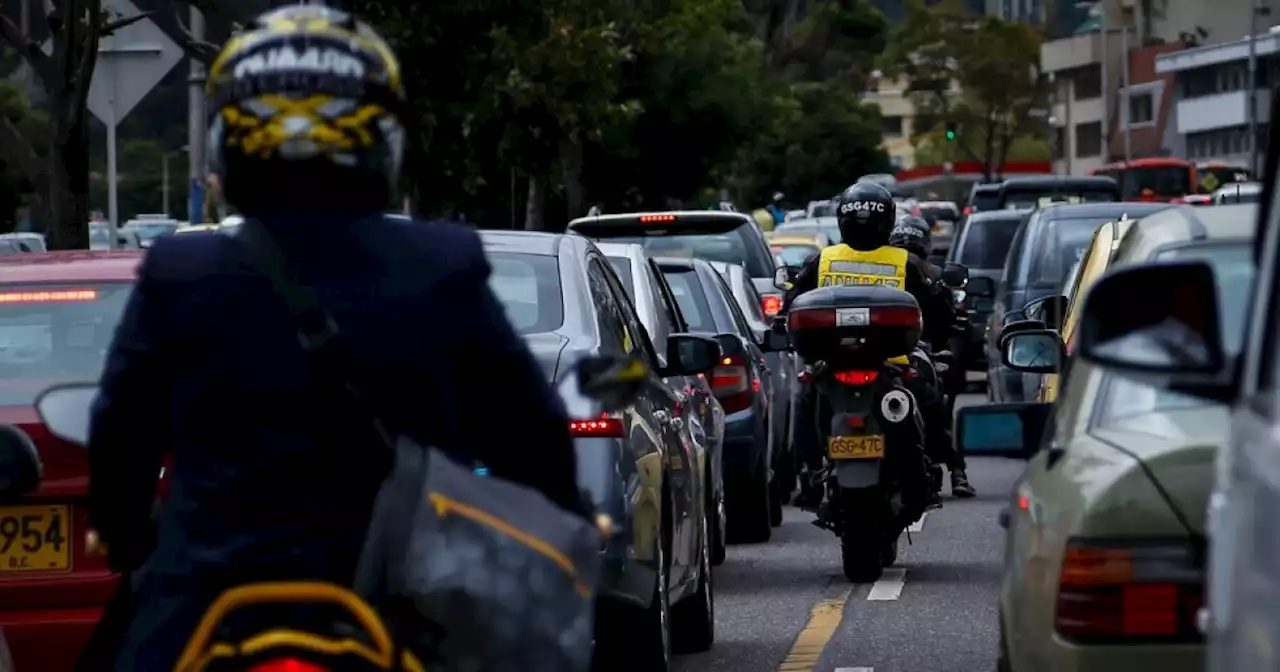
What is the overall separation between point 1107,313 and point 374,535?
1.42m

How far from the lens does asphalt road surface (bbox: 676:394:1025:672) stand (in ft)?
33.6

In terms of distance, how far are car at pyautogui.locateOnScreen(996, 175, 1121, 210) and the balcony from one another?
5895 cm

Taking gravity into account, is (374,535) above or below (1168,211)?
below

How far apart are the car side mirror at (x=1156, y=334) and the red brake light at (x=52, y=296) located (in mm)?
4422

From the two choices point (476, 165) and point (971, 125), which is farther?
point (971, 125)

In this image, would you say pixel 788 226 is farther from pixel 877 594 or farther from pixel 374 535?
pixel 374 535

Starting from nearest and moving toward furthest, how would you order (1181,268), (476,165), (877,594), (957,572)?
(1181,268) → (877,594) → (957,572) → (476,165)

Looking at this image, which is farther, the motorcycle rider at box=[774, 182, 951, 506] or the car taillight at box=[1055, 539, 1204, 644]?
the motorcycle rider at box=[774, 182, 951, 506]

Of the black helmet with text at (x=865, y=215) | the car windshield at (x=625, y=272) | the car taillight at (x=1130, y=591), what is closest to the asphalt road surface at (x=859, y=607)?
the car windshield at (x=625, y=272)

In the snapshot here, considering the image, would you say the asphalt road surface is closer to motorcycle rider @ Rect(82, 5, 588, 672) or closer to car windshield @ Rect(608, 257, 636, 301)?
car windshield @ Rect(608, 257, 636, 301)

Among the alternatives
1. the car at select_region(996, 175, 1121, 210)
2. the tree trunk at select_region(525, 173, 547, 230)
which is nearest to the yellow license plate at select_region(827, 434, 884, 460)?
the car at select_region(996, 175, 1121, 210)

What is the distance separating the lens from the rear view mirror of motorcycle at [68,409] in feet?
15.0

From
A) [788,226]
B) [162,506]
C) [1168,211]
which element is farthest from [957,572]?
[788,226]

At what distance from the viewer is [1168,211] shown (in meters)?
6.78
